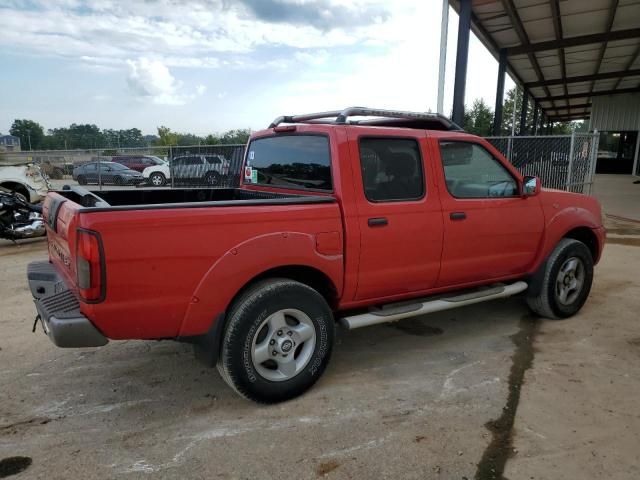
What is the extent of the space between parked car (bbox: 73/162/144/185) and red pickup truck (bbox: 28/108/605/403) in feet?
53.4

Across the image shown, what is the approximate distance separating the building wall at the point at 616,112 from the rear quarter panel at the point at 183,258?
34346 mm

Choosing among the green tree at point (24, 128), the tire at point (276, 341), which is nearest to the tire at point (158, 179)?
the tire at point (276, 341)

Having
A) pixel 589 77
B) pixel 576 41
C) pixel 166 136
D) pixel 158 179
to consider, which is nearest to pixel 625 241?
pixel 576 41

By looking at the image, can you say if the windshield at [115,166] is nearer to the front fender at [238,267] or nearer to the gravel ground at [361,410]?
the gravel ground at [361,410]

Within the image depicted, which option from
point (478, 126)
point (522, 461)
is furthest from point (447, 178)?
point (478, 126)

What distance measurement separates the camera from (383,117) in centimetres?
409

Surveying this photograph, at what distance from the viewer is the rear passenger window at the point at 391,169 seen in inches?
139

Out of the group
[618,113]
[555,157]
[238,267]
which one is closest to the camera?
[238,267]

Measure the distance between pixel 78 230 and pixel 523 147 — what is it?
10.6 metres

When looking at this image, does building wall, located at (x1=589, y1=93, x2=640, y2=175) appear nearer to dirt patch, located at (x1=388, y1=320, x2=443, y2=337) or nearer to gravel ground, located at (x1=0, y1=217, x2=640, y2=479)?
dirt patch, located at (x1=388, y1=320, x2=443, y2=337)

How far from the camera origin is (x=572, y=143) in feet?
33.6

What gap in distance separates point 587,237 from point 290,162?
10.5ft

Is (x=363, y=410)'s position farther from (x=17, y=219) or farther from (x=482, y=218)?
(x=17, y=219)

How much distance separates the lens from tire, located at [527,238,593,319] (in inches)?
180
